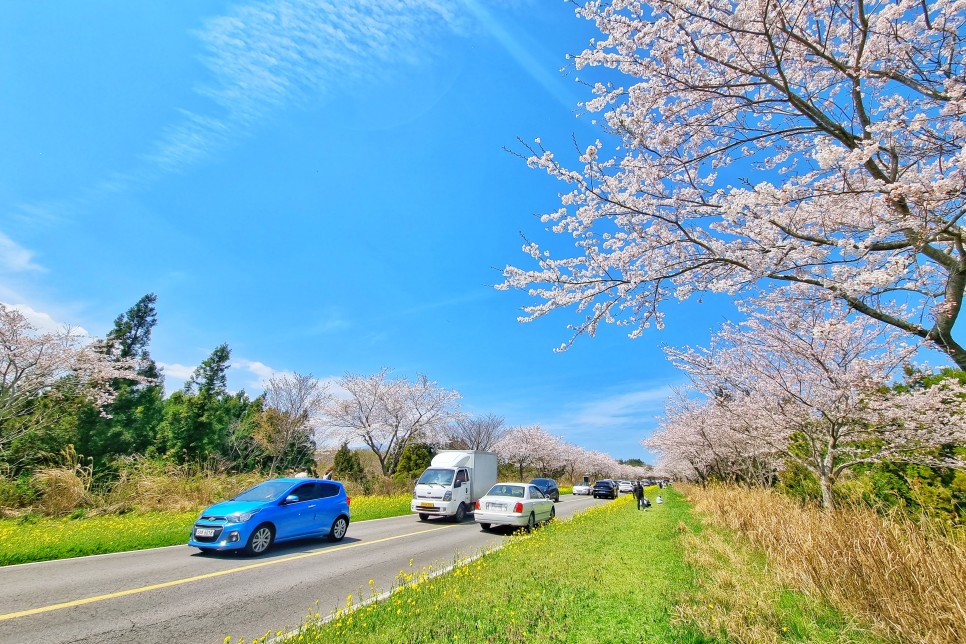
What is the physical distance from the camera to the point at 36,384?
17.3 metres

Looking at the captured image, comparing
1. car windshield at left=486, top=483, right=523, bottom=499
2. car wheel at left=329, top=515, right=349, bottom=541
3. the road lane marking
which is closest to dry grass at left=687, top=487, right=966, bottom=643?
car windshield at left=486, top=483, right=523, bottom=499

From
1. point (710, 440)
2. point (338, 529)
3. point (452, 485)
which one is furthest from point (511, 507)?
point (710, 440)

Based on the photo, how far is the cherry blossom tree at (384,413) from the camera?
3478 cm

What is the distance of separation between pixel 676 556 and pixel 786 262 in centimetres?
622

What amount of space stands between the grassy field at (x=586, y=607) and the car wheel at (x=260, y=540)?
3.98 metres

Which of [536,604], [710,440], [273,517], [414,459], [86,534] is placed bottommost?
[86,534]

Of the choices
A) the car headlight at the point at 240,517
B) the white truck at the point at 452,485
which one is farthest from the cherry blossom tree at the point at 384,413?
the car headlight at the point at 240,517

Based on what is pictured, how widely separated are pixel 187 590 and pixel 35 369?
1725 cm

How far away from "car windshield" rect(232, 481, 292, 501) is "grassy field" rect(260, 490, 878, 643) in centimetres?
451

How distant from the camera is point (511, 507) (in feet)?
44.8

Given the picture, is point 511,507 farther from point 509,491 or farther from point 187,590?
point 187,590

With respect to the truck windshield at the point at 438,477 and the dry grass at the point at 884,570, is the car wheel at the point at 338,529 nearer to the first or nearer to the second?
the truck windshield at the point at 438,477

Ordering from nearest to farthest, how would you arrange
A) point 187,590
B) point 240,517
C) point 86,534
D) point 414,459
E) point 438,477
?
point 187,590, point 240,517, point 86,534, point 438,477, point 414,459

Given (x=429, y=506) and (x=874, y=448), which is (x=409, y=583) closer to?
(x=429, y=506)
